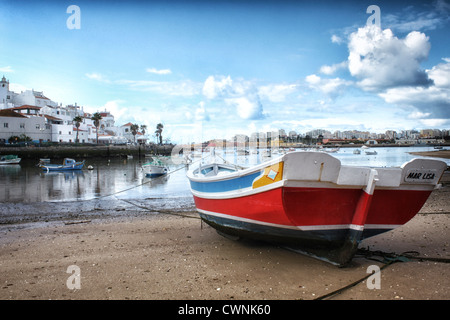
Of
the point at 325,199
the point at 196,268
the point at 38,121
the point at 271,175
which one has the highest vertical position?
the point at 38,121

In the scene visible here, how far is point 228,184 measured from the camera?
6051 mm

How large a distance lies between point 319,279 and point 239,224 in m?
1.85

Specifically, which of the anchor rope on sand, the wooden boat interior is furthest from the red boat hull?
the wooden boat interior

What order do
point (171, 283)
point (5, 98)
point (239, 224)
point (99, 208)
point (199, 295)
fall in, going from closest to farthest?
point (199, 295) < point (171, 283) < point (239, 224) < point (99, 208) < point (5, 98)

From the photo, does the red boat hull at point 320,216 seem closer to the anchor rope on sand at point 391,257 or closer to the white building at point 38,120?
the anchor rope on sand at point 391,257

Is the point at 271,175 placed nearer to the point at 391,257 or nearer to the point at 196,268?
the point at 196,268

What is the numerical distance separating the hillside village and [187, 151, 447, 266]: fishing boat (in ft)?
267

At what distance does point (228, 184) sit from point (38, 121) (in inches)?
3373

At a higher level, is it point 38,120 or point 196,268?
point 38,120

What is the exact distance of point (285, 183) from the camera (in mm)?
4598

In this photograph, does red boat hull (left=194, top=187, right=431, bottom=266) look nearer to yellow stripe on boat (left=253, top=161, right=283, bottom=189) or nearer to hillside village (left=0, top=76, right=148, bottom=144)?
yellow stripe on boat (left=253, top=161, right=283, bottom=189)

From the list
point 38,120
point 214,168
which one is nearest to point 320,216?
point 214,168
